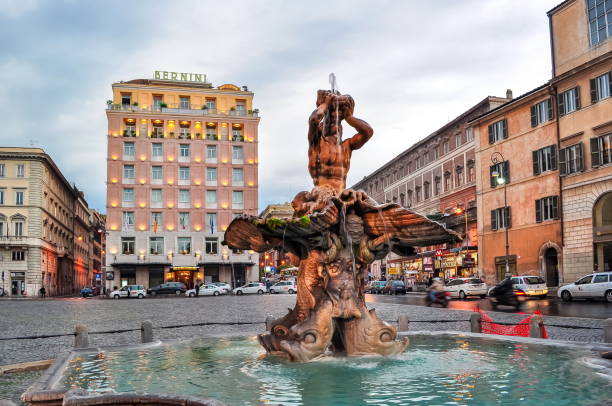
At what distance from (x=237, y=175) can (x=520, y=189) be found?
3294 centimetres

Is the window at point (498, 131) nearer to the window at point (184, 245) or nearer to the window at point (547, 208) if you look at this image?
the window at point (547, 208)

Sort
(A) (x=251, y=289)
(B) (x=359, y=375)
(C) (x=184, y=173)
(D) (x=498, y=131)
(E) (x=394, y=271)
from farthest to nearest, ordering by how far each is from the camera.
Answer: (E) (x=394, y=271)
(C) (x=184, y=173)
(A) (x=251, y=289)
(D) (x=498, y=131)
(B) (x=359, y=375)

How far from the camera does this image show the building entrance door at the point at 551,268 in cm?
3681

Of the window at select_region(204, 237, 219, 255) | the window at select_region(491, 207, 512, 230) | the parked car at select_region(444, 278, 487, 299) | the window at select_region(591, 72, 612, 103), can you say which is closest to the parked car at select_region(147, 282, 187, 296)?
the window at select_region(204, 237, 219, 255)

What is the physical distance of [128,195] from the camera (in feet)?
202

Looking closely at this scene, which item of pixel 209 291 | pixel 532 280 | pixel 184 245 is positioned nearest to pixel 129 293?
pixel 209 291

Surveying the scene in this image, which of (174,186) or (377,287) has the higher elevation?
(174,186)

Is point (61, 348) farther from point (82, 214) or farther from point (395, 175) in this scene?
point (82, 214)

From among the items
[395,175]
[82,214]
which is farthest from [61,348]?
[82,214]

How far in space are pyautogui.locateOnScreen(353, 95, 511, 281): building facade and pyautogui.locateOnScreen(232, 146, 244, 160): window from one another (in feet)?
63.5

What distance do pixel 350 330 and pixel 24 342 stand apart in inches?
393

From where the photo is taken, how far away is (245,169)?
64.0 metres

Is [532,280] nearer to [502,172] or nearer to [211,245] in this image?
[502,172]

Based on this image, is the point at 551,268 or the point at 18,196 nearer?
the point at 551,268
